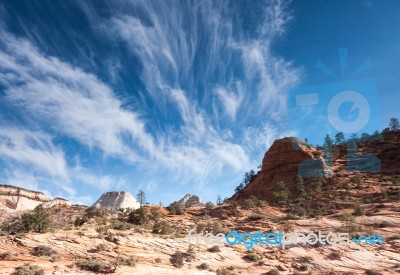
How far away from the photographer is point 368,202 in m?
35.7

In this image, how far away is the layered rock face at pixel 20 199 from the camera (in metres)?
71.9

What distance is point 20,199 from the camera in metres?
74.9

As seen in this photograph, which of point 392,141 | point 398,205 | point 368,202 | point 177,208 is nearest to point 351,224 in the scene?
point 398,205

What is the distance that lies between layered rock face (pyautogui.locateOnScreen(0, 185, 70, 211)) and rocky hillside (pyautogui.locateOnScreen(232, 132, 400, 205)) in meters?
47.9

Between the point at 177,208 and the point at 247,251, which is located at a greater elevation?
the point at 177,208

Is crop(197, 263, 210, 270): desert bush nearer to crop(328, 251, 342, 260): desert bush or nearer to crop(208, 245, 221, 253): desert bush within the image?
crop(208, 245, 221, 253): desert bush

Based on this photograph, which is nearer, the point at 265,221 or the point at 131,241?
the point at 131,241

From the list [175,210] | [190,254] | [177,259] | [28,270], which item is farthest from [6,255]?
[175,210]

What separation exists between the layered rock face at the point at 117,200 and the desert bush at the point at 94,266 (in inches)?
2123

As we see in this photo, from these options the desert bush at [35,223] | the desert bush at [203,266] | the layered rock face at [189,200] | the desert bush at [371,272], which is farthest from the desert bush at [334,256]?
the layered rock face at [189,200]

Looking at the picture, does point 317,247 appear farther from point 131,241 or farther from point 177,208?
point 177,208

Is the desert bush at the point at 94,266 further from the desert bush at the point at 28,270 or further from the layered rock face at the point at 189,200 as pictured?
the layered rock face at the point at 189,200

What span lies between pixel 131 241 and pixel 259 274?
8.25 meters

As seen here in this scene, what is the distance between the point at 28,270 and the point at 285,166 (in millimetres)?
48561
